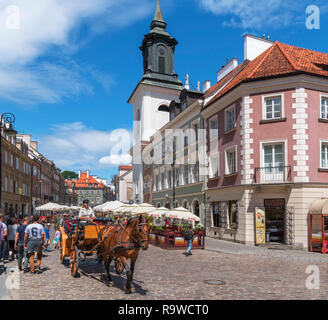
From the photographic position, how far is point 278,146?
21688 mm

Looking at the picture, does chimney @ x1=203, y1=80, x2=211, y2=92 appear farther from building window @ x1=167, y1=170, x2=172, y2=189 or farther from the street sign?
the street sign

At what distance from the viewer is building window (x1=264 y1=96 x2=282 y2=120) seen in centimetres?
2174

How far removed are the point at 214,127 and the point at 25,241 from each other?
18.9m

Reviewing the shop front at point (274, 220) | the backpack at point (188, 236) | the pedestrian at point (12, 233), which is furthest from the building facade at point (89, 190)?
the pedestrian at point (12, 233)

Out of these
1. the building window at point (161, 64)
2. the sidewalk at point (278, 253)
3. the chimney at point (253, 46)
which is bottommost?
the sidewalk at point (278, 253)

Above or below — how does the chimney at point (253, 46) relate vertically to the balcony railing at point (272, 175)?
above

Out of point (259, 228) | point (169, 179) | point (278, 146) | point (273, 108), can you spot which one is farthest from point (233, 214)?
point (169, 179)

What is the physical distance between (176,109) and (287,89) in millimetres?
17360

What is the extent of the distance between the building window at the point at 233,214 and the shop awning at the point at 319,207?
5.12 m

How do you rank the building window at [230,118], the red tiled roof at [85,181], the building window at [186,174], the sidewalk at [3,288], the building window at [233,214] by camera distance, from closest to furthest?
the sidewalk at [3,288] → the building window at [233,214] → the building window at [230,118] → the building window at [186,174] → the red tiled roof at [85,181]

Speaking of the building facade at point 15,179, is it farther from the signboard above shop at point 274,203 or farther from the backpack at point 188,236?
the signboard above shop at point 274,203

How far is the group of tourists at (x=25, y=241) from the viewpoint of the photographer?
37.9 feet

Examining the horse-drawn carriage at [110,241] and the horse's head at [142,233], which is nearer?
the horse's head at [142,233]
